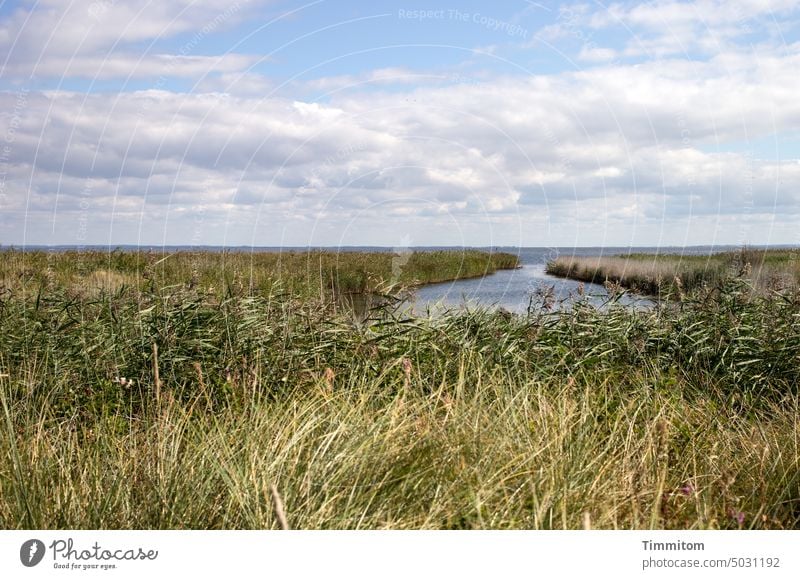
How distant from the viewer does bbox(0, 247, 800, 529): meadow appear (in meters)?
3.27

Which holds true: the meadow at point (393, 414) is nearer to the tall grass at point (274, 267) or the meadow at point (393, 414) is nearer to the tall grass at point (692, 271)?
the tall grass at point (692, 271)

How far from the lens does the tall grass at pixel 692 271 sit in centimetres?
731

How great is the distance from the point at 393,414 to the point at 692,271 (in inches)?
434

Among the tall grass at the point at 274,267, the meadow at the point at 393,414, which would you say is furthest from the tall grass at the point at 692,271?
the tall grass at the point at 274,267

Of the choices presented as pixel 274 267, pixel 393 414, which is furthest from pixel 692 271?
pixel 393 414

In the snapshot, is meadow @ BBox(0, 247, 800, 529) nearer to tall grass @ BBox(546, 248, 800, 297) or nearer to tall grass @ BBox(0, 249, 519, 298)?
tall grass @ BBox(546, 248, 800, 297)

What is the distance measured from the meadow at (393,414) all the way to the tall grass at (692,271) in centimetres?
56

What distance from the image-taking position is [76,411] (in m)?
4.83

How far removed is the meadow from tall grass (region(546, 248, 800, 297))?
1.84 ft
